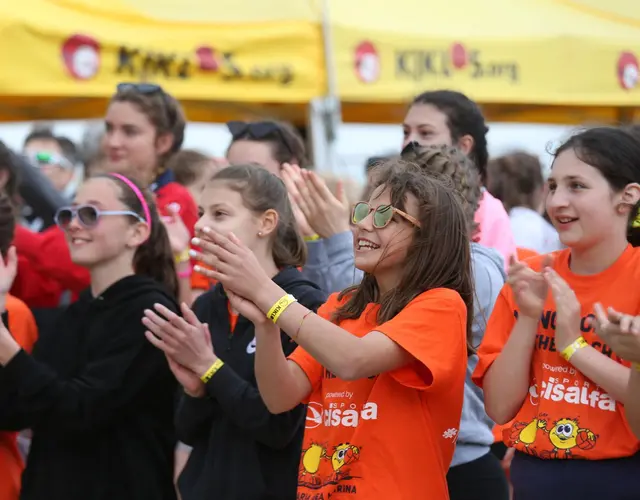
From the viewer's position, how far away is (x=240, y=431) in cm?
353

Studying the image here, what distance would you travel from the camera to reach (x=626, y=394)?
2.69 metres

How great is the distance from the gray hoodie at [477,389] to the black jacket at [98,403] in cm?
126

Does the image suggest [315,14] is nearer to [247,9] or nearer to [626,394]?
[247,9]

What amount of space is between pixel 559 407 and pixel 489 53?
523 cm

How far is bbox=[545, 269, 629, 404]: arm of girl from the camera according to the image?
2748 millimetres

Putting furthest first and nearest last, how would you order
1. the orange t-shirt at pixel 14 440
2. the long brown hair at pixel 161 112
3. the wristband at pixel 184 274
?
the long brown hair at pixel 161 112 → the wristband at pixel 184 274 → the orange t-shirt at pixel 14 440

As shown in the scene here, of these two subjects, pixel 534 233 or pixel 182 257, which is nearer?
pixel 182 257

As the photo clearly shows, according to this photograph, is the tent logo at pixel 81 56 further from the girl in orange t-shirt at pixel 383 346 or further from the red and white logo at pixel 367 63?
the girl in orange t-shirt at pixel 383 346

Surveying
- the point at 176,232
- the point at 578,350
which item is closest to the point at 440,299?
the point at 578,350

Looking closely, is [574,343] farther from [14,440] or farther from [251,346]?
[14,440]

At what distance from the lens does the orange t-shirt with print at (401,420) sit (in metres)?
2.81

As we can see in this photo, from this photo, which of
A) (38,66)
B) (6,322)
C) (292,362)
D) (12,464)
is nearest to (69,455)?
(12,464)

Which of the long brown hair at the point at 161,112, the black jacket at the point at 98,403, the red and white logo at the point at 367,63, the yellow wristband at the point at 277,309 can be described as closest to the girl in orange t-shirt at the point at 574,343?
the yellow wristband at the point at 277,309

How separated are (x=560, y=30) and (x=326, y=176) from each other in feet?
9.85
